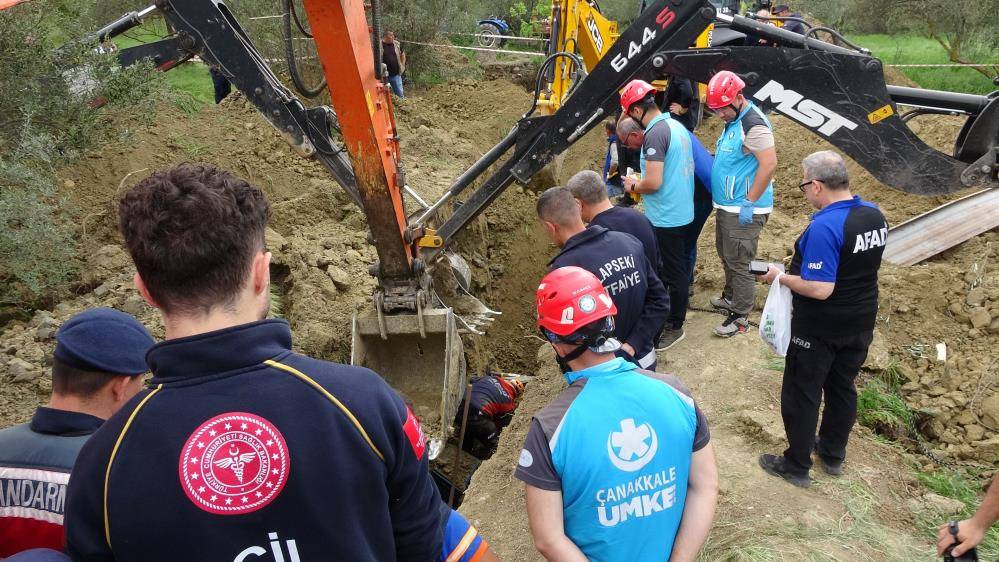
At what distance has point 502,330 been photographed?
27.0 ft

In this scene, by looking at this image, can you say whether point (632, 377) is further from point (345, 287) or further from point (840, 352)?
point (345, 287)

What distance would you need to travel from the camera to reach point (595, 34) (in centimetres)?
872

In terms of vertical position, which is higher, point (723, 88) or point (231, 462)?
point (723, 88)

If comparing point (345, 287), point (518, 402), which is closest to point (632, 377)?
point (518, 402)

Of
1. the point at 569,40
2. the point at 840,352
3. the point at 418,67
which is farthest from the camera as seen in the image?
the point at 418,67

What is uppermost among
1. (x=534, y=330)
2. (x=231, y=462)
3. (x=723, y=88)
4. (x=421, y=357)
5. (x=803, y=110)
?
(x=723, y=88)

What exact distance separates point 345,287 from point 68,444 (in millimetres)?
5138

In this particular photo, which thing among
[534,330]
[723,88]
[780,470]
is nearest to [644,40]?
[723,88]

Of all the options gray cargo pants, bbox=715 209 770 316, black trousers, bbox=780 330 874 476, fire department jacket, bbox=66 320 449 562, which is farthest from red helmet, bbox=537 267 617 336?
gray cargo pants, bbox=715 209 770 316

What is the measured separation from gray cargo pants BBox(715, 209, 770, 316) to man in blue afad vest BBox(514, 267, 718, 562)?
345 centimetres

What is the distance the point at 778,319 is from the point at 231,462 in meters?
3.31

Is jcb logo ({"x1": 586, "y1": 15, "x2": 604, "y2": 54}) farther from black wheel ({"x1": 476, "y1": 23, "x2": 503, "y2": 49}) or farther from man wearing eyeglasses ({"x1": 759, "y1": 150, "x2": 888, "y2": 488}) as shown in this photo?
black wheel ({"x1": 476, "y1": 23, "x2": 503, "y2": 49})

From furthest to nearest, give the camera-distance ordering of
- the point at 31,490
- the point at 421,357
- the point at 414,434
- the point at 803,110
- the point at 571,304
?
the point at 421,357
the point at 803,110
the point at 571,304
the point at 31,490
the point at 414,434

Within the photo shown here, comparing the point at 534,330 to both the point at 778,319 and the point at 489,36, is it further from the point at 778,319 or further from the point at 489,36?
the point at 489,36
